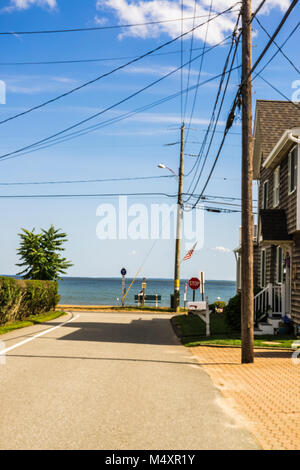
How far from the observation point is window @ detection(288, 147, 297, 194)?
18.4 meters

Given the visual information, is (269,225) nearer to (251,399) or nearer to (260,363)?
(260,363)

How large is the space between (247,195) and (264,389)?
5.10 meters

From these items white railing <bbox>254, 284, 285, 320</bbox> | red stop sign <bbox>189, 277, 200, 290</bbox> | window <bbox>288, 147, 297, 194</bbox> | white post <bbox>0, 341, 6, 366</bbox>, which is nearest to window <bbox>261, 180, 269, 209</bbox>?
white railing <bbox>254, 284, 285, 320</bbox>

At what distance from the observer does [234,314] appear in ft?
64.4

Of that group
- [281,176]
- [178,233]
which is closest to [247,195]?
[281,176]

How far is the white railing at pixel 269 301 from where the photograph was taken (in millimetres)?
20547

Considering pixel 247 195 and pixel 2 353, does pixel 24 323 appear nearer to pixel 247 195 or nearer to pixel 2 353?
pixel 2 353

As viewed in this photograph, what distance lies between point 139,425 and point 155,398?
180 cm

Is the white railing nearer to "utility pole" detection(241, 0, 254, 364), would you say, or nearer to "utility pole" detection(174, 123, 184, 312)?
"utility pole" detection(241, 0, 254, 364)

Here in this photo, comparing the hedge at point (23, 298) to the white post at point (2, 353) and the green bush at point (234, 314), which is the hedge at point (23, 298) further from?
the green bush at point (234, 314)

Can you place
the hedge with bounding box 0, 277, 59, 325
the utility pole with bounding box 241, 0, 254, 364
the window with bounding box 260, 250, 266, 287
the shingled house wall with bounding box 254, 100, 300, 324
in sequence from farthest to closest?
1. the window with bounding box 260, 250, 266, 287
2. the hedge with bounding box 0, 277, 59, 325
3. the shingled house wall with bounding box 254, 100, 300, 324
4. the utility pole with bounding box 241, 0, 254, 364

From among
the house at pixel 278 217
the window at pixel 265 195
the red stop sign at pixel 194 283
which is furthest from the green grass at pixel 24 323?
the window at pixel 265 195

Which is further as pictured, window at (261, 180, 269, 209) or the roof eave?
window at (261, 180, 269, 209)
